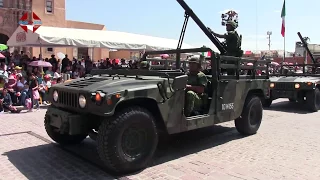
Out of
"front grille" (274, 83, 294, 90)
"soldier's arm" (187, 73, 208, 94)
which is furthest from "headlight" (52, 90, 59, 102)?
"front grille" (274, 83, 294, 90)

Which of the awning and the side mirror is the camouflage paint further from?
the awning

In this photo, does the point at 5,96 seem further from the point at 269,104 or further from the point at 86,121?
the point at 269,104

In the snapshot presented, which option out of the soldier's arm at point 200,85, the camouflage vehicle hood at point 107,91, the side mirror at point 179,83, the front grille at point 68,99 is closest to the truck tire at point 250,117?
the soldier's arm at point 200,85

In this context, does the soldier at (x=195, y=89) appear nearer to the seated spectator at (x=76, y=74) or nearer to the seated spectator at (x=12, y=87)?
the seated spectator at (x=12, y=87)

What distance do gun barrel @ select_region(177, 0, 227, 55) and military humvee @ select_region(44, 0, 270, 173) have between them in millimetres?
1343

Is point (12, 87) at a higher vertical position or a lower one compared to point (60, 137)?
higher

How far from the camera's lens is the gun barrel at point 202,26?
6.86 metres

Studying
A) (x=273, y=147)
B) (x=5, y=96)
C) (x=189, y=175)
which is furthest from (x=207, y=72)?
(x=5, y=96)

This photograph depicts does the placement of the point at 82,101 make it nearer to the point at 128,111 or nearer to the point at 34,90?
the point at 128,111

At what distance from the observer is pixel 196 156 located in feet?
17.5

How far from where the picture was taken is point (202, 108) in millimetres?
5781

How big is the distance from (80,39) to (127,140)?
10.1 meters

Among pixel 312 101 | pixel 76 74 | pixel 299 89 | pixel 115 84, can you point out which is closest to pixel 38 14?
pixel 76 74

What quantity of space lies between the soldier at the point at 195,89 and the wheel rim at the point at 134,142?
0.97 metres
